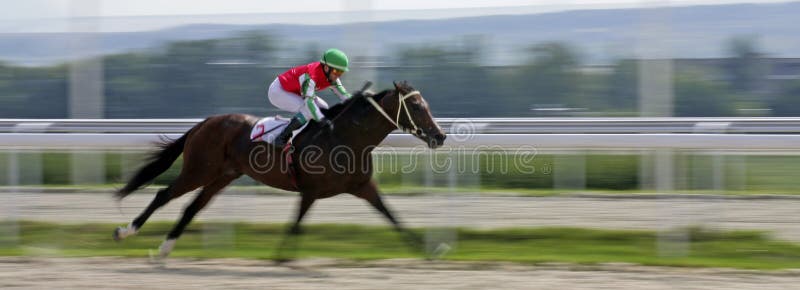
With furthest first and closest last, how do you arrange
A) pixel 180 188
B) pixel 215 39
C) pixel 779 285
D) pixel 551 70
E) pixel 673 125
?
1. pixel 215 39
2. pixel 551 70
3. pixel 673 125
4. pixel 180 188
5. pixel 779 285

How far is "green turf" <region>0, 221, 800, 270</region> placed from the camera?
22.8ft

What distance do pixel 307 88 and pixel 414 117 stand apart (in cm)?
72

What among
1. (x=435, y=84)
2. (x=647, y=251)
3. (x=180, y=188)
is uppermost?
(x=435, y=84)

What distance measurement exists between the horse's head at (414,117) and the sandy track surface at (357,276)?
84 cm

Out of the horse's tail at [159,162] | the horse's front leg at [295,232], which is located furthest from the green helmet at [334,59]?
the horse's tail at [159,162]

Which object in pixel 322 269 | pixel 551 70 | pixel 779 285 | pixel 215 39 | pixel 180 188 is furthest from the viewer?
pixel 215 39

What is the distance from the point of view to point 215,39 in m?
9.88

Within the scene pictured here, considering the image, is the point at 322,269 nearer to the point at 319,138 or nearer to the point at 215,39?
the point at 319,138

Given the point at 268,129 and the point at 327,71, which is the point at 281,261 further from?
the point at 327,71

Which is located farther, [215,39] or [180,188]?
[215,39]

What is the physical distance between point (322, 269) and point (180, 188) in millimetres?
1240

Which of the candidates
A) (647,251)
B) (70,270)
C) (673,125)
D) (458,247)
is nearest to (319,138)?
(458,247)

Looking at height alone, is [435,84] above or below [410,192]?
above

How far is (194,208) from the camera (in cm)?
713
